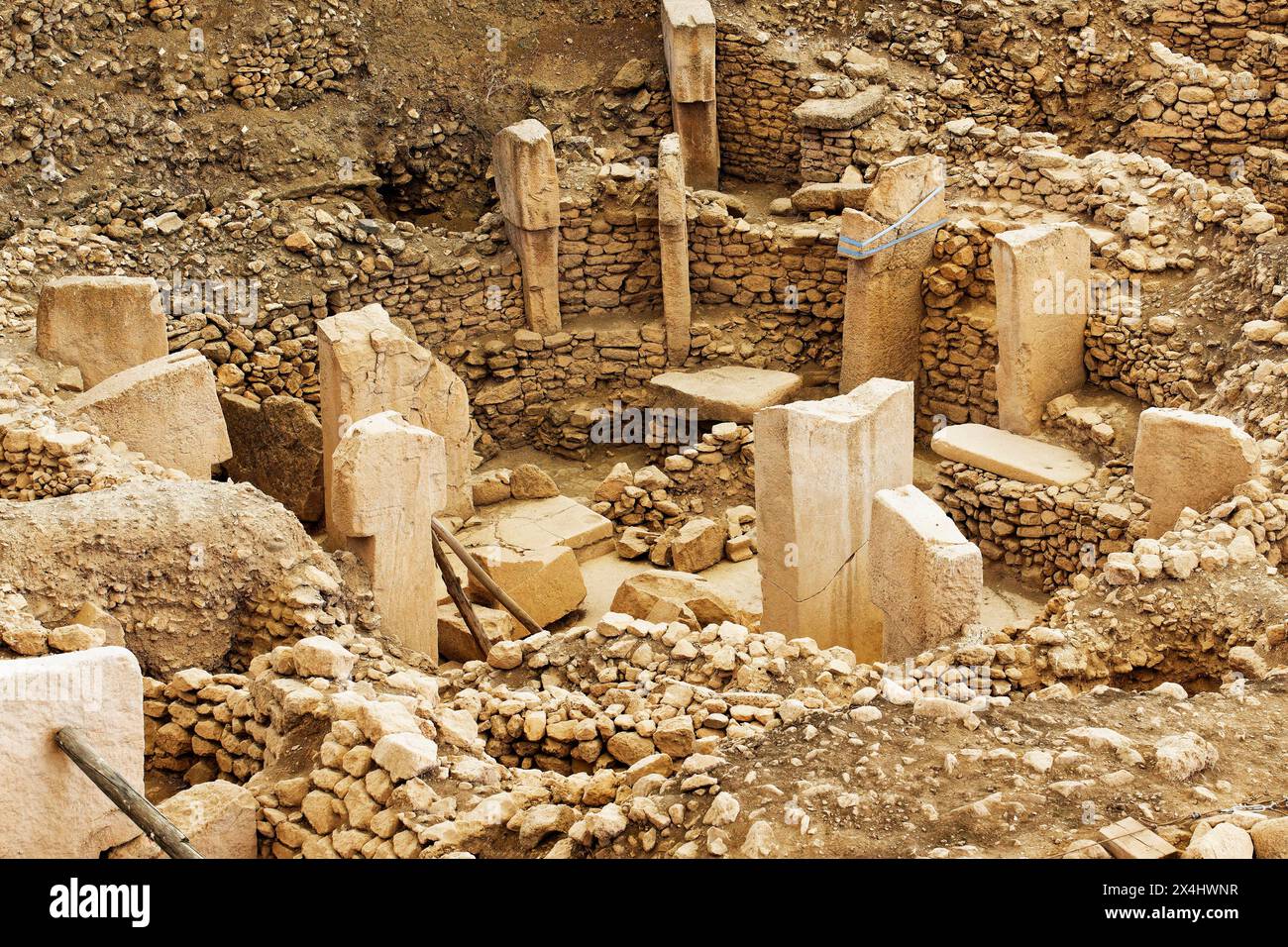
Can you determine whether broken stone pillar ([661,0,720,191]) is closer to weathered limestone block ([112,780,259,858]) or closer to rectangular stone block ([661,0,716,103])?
rectangular stone block ([661,0,716,103])

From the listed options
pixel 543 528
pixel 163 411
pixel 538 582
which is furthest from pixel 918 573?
pixel 163 411

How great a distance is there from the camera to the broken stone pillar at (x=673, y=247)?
12938mm

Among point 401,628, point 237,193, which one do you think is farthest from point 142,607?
point 237,193

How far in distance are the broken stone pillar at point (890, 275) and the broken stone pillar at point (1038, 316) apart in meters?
0.97

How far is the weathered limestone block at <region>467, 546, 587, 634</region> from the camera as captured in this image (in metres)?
10.3

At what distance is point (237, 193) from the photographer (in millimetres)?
13281

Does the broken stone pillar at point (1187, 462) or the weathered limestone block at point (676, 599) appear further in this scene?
the weathered limestone block at point (676, 599)

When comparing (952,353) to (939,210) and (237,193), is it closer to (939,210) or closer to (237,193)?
(939,210)

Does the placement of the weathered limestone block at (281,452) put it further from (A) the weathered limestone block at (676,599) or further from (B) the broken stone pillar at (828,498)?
(B) the broken stone pillar at (828,498)

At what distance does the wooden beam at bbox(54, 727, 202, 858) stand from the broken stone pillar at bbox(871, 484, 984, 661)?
394 centimetres

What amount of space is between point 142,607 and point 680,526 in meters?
4.92

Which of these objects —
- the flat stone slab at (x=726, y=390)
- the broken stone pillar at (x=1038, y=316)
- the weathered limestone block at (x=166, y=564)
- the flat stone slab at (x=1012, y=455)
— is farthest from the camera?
A: the flat stone slab at (x=726, y=390)

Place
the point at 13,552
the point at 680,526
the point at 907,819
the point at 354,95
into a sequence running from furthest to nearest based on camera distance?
the point at 354,95, the point at 680,526, the point at 13,552, the point at 907,819

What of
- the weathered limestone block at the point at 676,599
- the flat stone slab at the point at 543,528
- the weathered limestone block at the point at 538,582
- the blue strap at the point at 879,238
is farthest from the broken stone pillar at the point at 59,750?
the blue strap at the point at 879,238
